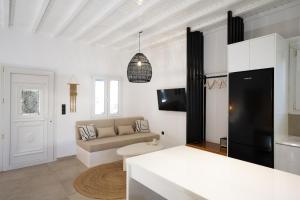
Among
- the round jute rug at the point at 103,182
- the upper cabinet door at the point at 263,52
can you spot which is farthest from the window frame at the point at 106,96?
the upper cabinet door at the point at 263,52

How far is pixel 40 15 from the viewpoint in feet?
11.0

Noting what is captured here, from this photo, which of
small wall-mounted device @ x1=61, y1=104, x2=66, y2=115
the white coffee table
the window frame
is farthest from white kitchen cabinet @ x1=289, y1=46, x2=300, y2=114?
small wall-mounted device @ x1=61, y1=104, x2=66, y2=115

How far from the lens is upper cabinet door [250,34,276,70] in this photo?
2.52 metres

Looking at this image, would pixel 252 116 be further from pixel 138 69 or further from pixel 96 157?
pixel 96 157

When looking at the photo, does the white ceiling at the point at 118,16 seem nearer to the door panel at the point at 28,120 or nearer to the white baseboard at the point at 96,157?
the door panel at the point at 28,120

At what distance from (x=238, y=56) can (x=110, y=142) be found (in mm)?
3148

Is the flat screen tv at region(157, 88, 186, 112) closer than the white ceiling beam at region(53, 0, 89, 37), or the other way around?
the white ceiling beam at region(53, 0, 89, 37)

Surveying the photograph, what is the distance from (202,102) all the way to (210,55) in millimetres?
1038

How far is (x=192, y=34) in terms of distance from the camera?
398 centimetres

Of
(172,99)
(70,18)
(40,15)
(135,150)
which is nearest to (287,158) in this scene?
(135,150)

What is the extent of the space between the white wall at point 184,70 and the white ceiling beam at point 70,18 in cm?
209

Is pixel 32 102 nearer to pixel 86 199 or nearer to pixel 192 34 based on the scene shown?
pixel 86 199

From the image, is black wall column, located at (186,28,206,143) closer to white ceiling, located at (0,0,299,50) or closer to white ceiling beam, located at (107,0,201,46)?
white ceiling, located at (0,0,299,50)

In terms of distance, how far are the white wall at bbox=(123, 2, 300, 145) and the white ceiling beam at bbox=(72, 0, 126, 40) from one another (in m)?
1.82
